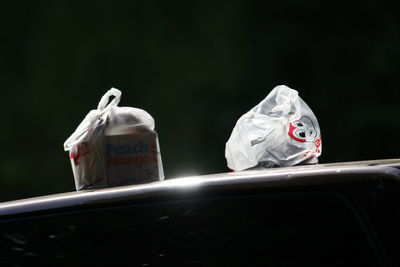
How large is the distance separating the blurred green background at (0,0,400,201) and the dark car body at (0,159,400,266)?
5.72 meters

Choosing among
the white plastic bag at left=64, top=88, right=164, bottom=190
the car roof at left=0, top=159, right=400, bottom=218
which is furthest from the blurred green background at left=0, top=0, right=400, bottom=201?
the car roof at left=0, top=159, right=400, bottom=218

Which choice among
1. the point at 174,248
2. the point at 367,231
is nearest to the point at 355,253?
the point at 367,231

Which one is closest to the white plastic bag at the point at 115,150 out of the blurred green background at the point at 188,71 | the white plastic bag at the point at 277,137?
the white plastic bag at the point at 277,137

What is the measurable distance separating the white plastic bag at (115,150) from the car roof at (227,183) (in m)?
0.47

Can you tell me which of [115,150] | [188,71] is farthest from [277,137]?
[188,71]

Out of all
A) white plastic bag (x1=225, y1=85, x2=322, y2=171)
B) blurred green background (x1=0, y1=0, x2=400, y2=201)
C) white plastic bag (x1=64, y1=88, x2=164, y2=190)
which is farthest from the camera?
blurred green background (x1=0, y1=0, x2=400, y2=201)

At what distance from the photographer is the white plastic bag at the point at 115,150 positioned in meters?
2.53

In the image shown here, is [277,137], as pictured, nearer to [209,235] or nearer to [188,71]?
[209,235]

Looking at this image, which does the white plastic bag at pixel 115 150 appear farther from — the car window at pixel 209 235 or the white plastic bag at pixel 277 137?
the car window at pixel 209 235

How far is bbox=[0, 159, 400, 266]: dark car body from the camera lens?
184cm

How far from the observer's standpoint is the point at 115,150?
8.41 ft

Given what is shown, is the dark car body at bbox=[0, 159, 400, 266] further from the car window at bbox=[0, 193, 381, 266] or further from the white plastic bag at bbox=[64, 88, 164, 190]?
the white plastic bag at bbox=[64, 88, 164, 190]

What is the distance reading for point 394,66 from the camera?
25.0 feet

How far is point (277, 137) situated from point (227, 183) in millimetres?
934
